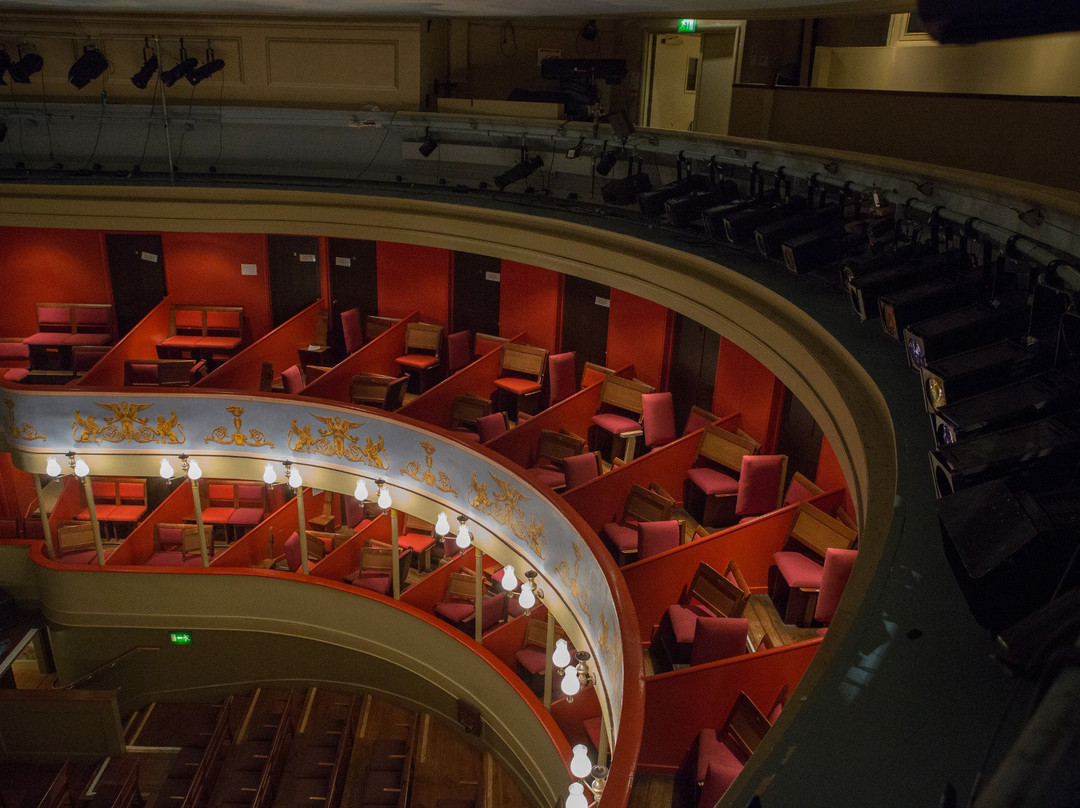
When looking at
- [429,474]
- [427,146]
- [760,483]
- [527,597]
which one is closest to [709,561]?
[760,483]

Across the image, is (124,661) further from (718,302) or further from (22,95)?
(718,302)

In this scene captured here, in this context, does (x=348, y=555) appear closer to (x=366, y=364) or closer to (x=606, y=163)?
Result: (x=366, y=364)

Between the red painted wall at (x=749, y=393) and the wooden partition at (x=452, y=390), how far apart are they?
94.3 inches

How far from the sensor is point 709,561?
5.50m

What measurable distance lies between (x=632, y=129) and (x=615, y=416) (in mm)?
2555

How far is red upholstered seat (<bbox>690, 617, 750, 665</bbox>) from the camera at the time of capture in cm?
489

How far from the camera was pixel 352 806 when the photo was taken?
7.77m

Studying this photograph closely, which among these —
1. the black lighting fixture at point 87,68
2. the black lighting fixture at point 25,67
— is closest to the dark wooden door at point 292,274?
the black lighting fixture at point 87,68

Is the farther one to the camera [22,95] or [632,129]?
[22,95]

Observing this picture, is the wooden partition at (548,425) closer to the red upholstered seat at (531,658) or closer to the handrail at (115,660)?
the red upholstered seat at (531,658)

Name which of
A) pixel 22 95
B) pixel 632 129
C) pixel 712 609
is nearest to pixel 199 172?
pixel 22 95

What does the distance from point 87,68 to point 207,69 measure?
1090mm

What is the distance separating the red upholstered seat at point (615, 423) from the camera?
7461 mm

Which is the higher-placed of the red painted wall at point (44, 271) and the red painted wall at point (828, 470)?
the red painted wall at point (44, 271)
